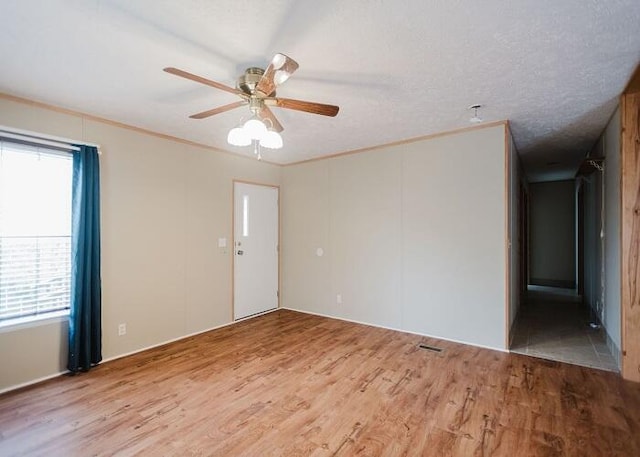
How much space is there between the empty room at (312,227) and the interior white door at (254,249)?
0.04 metres

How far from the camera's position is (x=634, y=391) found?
98.1 inches

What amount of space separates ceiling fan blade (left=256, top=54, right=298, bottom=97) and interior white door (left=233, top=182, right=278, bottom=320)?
271 centimetres

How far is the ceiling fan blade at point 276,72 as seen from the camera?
1.63 metres

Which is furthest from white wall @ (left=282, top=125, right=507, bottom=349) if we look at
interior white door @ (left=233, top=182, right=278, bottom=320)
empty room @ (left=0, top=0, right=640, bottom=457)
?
interior white door @ (left=233, top=182, right=278, bottom=320)

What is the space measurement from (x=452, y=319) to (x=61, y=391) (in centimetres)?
394

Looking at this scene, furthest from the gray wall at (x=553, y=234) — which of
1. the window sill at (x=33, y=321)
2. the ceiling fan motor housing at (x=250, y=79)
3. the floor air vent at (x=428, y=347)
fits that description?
the window sill at (x=33, y=321)

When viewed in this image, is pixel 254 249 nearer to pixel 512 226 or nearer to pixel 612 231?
pixel 512 226

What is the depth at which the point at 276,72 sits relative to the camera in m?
1.76

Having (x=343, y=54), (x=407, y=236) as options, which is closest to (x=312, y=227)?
(x=407, y=236)

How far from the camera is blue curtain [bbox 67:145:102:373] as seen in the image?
2863mm

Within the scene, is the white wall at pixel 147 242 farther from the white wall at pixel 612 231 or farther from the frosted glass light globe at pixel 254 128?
the white wall at pixel 612 231

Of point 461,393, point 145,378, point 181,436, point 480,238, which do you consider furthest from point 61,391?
point 480,238

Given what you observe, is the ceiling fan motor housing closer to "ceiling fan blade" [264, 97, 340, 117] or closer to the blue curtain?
"ceiling fan blade" [264, 97, 340, 117]

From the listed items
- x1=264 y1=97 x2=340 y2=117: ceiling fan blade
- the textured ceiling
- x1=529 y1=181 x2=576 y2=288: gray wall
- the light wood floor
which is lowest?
the light wood floor
